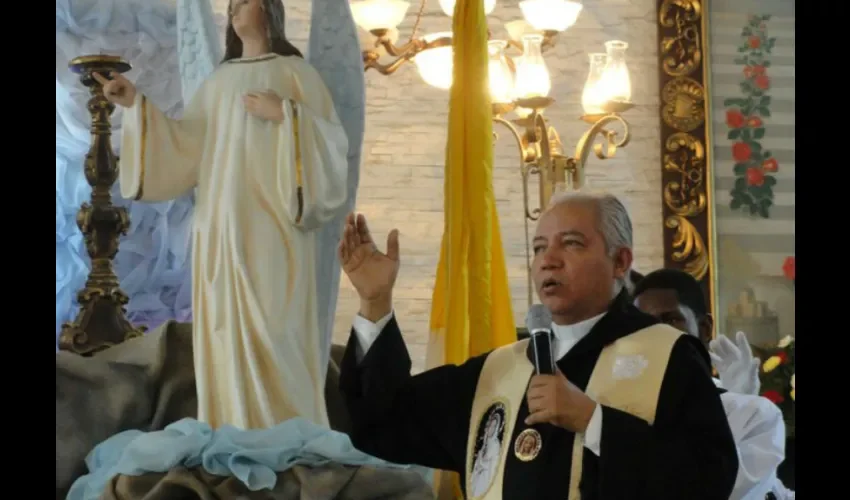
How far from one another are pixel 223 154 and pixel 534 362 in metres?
1.89

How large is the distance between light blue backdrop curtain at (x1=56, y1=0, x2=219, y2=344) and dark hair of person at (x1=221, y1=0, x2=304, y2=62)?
498 mm

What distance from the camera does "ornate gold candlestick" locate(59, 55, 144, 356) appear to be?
511 centimetres

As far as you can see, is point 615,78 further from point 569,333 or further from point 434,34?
point 569,333

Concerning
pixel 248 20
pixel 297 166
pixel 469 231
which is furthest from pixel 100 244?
pixel 469 231

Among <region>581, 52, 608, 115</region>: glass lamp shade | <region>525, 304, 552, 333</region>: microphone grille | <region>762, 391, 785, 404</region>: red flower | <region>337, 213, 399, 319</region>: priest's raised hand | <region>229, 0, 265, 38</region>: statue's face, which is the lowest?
<region>762, 391, 785, 404</region>: red flower

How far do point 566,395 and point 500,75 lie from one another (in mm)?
3057

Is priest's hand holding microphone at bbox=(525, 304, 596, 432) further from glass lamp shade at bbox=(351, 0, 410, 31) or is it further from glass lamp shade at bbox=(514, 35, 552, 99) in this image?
glass lamp shade at bbox=(514, 35, 552, 99)

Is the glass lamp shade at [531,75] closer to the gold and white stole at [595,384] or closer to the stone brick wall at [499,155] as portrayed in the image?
the stone brick wall at [499,155]

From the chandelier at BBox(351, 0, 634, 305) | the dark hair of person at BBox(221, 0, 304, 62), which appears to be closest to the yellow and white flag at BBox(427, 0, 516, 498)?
the dark hair of person at BBox(221, 0, 304, 62)

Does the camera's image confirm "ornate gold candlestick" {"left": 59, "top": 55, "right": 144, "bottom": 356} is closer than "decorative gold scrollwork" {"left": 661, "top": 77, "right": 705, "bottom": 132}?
Yes

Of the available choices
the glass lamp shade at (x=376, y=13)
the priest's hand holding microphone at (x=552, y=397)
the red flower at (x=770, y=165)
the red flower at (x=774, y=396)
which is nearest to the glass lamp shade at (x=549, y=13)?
the glass lamp shade at (x=376, y=13)

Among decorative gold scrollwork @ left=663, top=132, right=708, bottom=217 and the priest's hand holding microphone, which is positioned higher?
decorative gold scrollwork @ left=663, top=132, right=708, bottom=217

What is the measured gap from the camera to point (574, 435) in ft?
11.2

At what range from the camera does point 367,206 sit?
254 inches
